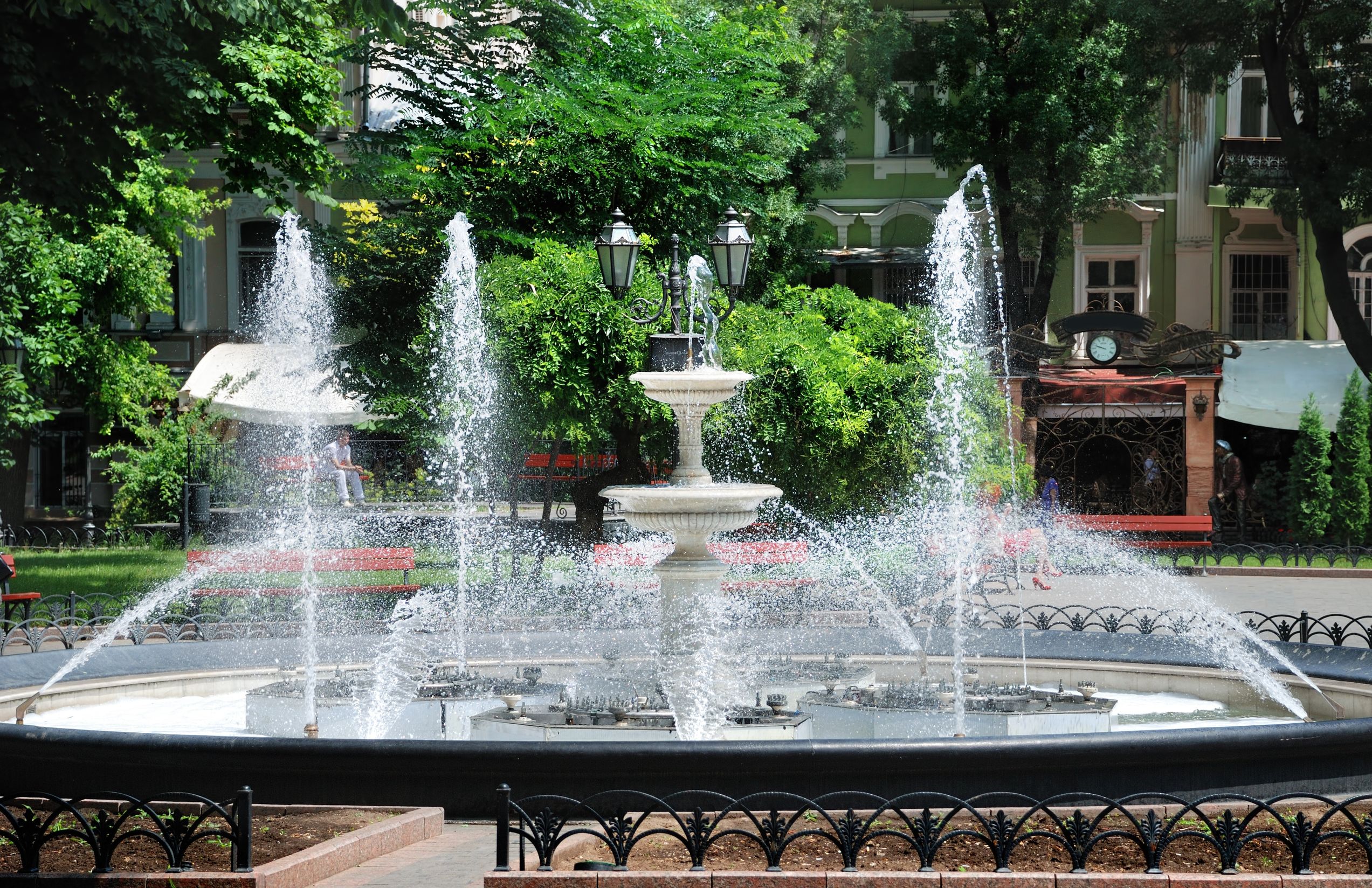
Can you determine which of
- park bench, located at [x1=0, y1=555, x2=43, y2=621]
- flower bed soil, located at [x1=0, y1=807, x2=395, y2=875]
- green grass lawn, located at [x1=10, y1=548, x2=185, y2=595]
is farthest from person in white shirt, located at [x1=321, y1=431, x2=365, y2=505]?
flower bed soil, located at [x1=0, y1=807, x2=395, y2=875]

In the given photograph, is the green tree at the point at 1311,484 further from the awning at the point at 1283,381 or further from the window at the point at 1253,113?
the window at the point at 1253,113

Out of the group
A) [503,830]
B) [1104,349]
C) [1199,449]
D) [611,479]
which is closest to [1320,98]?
[1104,349]

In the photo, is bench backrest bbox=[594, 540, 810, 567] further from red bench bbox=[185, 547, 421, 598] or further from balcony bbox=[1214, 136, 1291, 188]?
balcony bbox=[1214, 136, 1291, 188]

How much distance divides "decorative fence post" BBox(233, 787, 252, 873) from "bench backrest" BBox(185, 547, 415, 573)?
34.6 ft

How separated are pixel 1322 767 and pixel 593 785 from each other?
128 inches

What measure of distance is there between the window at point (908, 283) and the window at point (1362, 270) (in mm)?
7410

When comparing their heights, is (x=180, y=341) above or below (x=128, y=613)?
above

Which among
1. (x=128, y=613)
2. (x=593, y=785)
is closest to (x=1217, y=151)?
(x=128, y=613)

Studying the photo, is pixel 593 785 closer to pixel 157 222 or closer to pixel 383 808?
pixel 383 808

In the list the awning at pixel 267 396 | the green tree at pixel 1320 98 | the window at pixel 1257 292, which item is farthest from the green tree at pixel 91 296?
the window at pixel 1257 292

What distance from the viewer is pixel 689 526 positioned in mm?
8977

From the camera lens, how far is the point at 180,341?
30984 mm

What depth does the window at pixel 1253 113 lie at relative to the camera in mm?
29359

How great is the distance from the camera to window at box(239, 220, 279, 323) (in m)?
31.5
